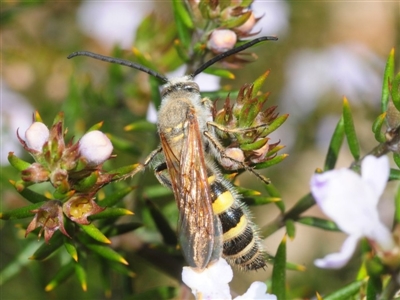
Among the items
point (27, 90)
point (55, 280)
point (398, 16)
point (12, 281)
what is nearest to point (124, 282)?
point (55, 280)

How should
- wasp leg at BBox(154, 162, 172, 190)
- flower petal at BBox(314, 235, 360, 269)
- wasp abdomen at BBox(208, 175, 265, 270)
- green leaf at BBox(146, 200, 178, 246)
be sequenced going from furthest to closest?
1. green leaf at BBox(146, 200, 178, 246)
2. wasp leg at BBox(154, 162, 172, 190)
3. wasp abdomen at BBox(208, 175, 265, 270)
4. flower petal at BBox(314, 235, 360, 269)

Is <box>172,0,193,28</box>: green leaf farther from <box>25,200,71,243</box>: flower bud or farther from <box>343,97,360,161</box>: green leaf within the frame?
<box>25,200,71,243</box>: flower bud

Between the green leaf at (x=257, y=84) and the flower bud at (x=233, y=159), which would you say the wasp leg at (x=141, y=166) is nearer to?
the flower bud at (x=233, y=159)

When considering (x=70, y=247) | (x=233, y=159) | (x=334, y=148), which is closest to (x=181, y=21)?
(x=233, y=159)

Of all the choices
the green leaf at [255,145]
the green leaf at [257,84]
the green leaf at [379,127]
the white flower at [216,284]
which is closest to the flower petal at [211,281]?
the white flower at [216,284]

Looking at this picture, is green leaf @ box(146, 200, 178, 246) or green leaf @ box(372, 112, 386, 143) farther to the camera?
green leaf @ box(146, 200, 178, 246)

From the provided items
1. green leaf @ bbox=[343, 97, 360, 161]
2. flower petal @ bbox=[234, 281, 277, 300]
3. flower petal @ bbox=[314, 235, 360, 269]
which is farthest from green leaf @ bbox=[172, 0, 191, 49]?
flower petal @ bbox=[314, 235, 360, 269]

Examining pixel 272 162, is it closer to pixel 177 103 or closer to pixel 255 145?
pixel 255 145
